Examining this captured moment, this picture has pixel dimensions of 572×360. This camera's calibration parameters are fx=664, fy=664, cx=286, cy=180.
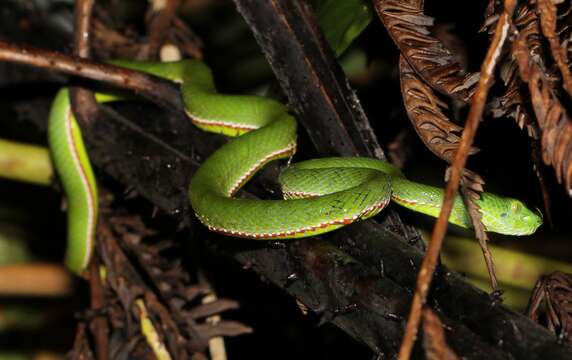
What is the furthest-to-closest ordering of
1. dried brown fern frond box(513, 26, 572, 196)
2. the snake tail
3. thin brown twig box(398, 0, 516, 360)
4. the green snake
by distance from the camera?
the snake tail, the green snake, dried brown fern frond box(513, 26, 572, 196), thin brown twig box(398, 0, 516, 360)

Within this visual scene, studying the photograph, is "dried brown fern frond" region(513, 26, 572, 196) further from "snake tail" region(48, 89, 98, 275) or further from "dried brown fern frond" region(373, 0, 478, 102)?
"snake tail" region(48, 89, 98, 275)

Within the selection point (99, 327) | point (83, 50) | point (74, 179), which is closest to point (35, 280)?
point (74, 179)

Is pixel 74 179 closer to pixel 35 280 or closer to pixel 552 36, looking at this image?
pixel 35 280

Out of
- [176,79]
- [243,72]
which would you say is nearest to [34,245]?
[176,79]

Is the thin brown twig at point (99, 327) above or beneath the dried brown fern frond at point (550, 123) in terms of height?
beneath

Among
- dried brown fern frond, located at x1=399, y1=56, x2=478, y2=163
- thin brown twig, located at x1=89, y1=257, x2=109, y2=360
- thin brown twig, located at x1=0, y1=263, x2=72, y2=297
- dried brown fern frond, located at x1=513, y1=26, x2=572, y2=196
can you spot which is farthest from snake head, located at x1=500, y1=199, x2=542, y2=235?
thin brown twig, located at x1=0, y1=263, x2=72, y2=297

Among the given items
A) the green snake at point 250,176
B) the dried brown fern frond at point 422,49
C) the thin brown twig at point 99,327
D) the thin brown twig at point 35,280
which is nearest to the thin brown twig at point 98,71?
the green snake at point 250,176

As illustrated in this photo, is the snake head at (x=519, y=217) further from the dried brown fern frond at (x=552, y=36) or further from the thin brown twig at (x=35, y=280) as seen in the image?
the thin brown twig at (x=35, y=280)

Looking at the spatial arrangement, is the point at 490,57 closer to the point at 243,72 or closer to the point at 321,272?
the point at 321,272
